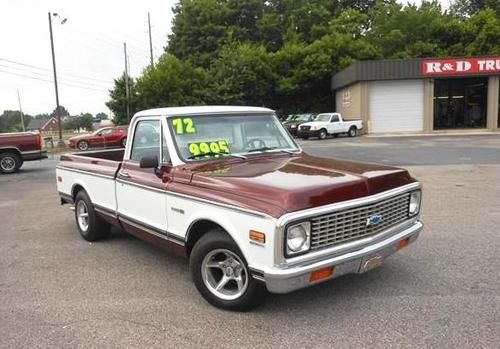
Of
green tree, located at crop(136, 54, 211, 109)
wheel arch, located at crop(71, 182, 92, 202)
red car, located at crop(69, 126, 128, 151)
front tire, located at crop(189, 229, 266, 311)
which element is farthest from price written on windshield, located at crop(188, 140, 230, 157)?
green tree, located at crop(136, 54, 211, 109)

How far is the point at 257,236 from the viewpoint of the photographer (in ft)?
12.2

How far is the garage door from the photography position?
115 ft

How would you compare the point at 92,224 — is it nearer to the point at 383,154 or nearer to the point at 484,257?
the point at 484,257

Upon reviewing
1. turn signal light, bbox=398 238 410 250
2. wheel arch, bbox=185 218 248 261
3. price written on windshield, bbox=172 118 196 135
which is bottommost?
turn signal light, bbox=398 238 410 250

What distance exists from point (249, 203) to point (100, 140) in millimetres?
27907

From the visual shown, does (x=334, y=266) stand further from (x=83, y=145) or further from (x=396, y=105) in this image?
(x=396, y=105)

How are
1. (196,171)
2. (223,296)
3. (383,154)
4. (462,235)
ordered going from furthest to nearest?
1. (383,154)
2. (462,235)
3. (196,171)
4. (223,296)

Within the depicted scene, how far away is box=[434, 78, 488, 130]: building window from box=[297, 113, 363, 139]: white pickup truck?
8.79 m

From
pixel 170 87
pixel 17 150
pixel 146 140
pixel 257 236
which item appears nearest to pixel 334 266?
pixel 257 236

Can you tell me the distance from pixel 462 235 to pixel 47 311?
5267mm

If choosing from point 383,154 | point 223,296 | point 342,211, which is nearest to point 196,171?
point 223,296

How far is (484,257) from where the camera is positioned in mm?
5496

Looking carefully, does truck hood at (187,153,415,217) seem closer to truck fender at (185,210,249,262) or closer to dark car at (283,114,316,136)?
truck fender at (185,210,249,262)

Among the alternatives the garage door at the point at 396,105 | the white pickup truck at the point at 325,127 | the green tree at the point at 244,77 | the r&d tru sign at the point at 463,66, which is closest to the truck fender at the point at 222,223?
the white pickup truck at the point at 325,127
